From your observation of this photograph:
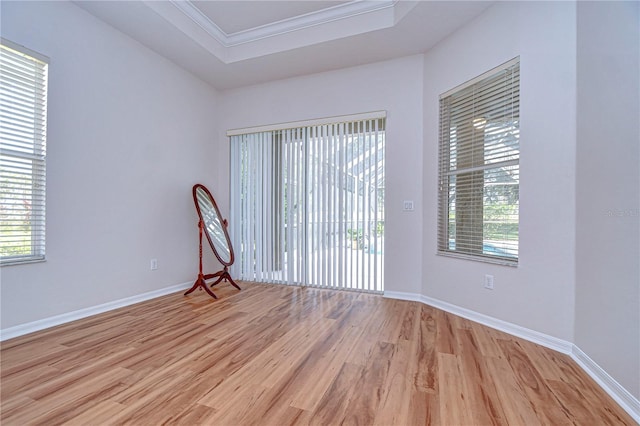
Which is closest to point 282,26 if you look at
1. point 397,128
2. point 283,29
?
point 283,29

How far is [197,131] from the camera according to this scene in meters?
3.97

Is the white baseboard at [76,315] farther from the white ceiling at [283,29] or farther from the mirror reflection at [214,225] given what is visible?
the white ceiling at [283,29]

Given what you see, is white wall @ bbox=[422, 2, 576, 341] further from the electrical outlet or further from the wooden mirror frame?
the wooden mirror frame

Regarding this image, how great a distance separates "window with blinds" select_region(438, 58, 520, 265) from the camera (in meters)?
2.44

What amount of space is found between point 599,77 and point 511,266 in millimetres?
1466

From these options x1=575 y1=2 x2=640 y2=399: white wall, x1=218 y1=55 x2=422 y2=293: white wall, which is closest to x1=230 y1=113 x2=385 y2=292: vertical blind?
x1=218 y1=55 x2=422 y2=293: white wall

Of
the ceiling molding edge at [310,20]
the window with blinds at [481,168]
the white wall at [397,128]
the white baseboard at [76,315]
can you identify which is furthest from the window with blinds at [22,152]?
the window with blinds at [481,168]

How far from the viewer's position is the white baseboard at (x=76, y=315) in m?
2.18

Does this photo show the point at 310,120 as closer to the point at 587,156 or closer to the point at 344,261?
the point at 344,261

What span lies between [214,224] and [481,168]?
10.9ft

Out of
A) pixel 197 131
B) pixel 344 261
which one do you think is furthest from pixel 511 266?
pixel 197 131

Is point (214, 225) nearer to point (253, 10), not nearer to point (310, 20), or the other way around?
point (253, 10)

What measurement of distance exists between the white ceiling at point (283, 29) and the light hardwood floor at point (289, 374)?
2.92 m

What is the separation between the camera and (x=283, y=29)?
10.5 feet
